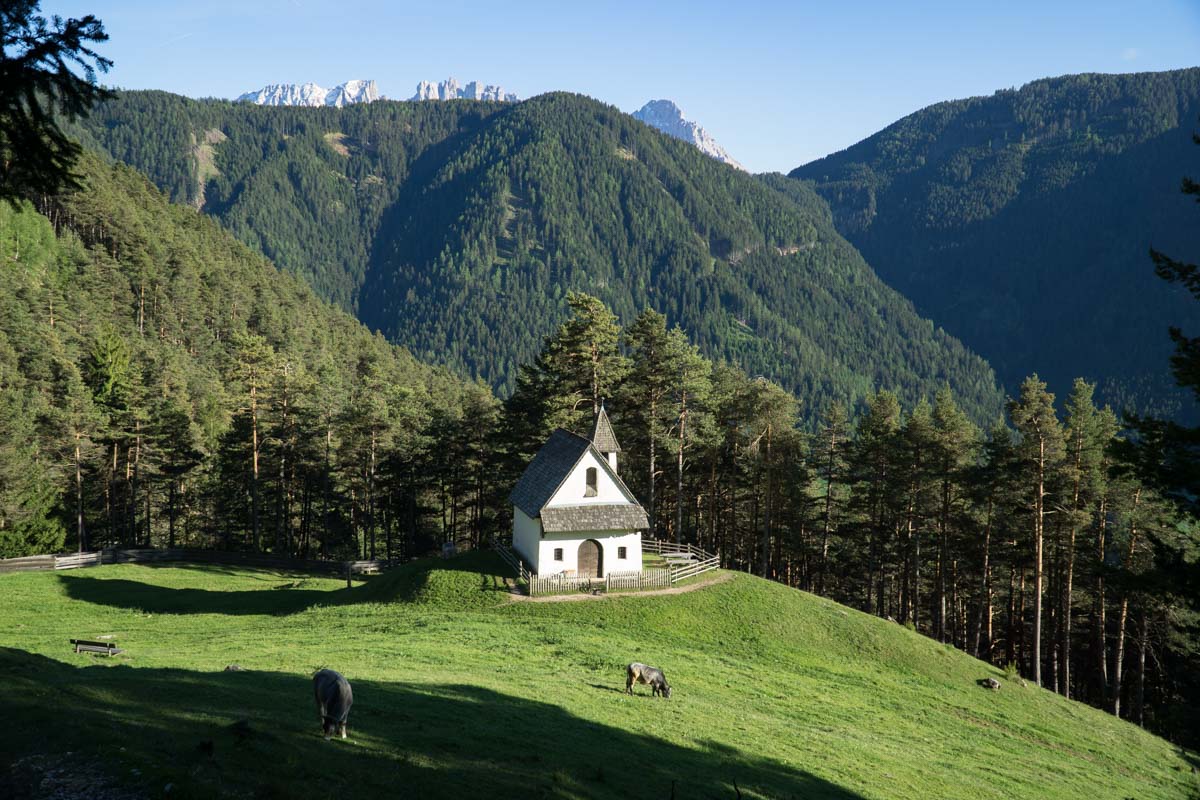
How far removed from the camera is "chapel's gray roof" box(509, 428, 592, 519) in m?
42.0

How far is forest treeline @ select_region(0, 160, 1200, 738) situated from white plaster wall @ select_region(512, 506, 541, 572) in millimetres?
9141

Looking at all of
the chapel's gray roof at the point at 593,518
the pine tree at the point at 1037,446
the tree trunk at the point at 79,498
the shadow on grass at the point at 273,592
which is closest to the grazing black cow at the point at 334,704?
the shadow on grass at the point at 273,592

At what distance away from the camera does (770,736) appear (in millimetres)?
23547

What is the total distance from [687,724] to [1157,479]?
47.0ft

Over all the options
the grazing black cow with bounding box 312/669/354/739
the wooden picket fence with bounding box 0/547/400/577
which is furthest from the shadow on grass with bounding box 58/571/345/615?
the grazing black cow with bounding box 312/669/354/739

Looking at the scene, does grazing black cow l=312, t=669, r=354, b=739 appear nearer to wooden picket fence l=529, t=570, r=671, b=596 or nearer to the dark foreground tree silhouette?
the dark foreground tree silhouette

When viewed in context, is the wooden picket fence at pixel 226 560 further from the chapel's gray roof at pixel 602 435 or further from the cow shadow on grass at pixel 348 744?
the cow shadow on grass at pixel 348 744

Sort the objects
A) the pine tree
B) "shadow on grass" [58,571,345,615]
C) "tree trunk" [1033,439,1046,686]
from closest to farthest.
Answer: "shadow on grass" [58,571,345,615] → the pine tree → "tree trunk" [1033,439,1046,686]

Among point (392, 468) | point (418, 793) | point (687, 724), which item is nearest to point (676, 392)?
point (392, 468)

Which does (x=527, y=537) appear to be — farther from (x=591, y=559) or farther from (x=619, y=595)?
(x=619, y=595)

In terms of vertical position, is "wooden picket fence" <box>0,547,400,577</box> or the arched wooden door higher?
the arched wooden door

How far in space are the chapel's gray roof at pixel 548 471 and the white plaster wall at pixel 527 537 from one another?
58 centimetres

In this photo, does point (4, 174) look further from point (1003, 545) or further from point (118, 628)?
point (1003, 545)

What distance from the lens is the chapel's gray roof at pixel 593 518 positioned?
41031 millimetres
